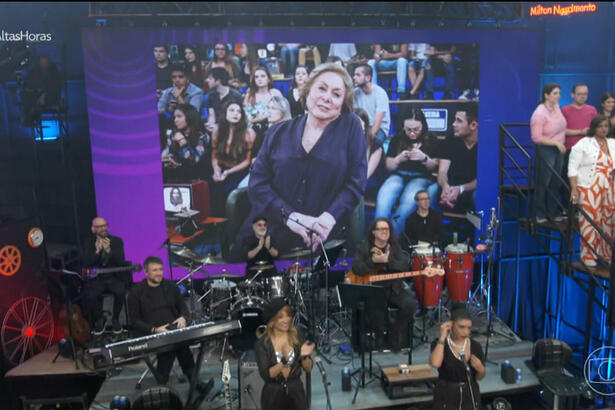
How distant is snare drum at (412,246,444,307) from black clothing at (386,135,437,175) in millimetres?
1783

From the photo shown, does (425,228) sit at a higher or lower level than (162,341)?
higher

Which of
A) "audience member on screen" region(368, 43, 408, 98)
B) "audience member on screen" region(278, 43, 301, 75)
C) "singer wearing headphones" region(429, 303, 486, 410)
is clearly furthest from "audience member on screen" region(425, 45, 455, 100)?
"singer wearing headphones" region(429, 303, 486, 410)

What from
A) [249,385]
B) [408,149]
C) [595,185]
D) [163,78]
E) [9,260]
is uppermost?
[163,78]

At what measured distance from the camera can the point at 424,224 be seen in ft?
28.3

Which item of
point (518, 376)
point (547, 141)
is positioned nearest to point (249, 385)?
point (518, 376)

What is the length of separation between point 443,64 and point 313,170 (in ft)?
9.12

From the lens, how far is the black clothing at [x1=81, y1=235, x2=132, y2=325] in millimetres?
7898

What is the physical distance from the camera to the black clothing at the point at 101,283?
790 cm

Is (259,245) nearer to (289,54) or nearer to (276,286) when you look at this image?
(276,286)

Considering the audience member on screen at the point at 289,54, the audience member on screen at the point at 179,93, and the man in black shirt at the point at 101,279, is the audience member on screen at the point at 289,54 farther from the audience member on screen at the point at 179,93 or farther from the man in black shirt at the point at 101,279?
the man in black shirt at the point at 101,279

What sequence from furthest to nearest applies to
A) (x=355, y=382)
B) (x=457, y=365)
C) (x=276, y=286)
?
(x=276, y=286), (x=355, y=382), (x=457, y=365)

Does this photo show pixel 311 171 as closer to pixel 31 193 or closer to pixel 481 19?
pixel 481 19

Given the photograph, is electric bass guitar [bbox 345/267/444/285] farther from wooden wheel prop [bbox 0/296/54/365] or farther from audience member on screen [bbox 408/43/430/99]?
wooden wheel prop [bbox 0/296/54/365]

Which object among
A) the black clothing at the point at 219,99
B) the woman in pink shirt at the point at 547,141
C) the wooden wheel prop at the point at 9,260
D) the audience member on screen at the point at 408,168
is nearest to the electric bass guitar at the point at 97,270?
the wooden wheel prop at the point at 9,260
